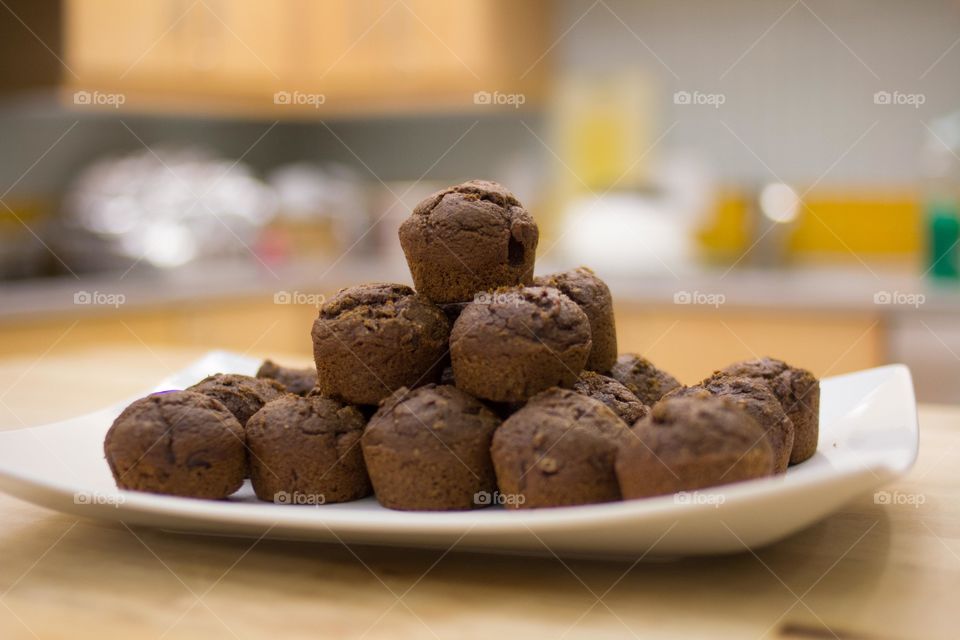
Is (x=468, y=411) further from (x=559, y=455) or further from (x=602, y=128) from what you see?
(x=602, y=128)

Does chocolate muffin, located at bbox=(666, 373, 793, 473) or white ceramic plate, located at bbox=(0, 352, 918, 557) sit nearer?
white ceramic plate, located at bbox=(0, 352, 918, 557)

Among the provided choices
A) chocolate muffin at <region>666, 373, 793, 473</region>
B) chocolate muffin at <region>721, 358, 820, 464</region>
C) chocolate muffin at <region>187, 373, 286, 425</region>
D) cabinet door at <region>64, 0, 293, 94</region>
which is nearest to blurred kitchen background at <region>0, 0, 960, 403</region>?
cabinet door at <region>64, 0, 293, 94</region>

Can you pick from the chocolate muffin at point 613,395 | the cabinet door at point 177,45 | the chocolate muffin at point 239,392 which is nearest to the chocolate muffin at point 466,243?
the chocolate muffin at point 613,395

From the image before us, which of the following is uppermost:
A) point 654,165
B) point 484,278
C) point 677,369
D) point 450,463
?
point 654,165

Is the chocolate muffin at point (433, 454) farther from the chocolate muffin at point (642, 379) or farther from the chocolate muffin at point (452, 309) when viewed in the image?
the chocolate muffin at point (642, 379)

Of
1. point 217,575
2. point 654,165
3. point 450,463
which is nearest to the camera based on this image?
point 217,575

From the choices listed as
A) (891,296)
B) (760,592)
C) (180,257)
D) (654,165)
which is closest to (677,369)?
(891,296)

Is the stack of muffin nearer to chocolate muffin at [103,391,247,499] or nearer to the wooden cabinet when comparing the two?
chocolate muffin at [103,391,247,499]

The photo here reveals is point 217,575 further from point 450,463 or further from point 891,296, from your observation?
point 891,296
